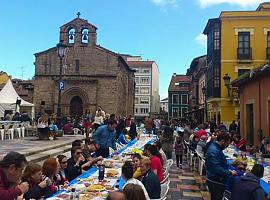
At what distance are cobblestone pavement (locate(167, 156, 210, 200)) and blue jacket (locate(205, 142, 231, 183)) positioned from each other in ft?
7.89

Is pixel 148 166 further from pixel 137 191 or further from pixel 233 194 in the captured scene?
pixel 137 191

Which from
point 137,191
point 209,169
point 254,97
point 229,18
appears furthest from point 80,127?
point 137,191

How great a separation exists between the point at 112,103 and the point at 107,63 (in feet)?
15.6

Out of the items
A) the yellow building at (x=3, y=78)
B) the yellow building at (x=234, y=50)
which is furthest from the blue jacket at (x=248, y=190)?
the yellow building at (x=3, y=78)

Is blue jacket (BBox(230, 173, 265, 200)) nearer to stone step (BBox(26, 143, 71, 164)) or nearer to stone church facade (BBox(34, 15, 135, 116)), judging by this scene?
stone step (BBox(26, 143, 71, 164))

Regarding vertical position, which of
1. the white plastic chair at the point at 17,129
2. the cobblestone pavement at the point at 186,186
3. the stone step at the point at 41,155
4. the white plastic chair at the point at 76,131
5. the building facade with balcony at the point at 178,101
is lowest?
the cobblestone pavement at the point at 186,186

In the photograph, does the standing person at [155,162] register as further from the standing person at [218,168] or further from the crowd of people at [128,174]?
the standing person at [218,168]

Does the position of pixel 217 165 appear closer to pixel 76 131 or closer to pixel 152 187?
pixel 152 187

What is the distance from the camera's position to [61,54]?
571 inches

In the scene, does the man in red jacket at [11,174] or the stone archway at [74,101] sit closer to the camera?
the man in red jacket at [11,174]

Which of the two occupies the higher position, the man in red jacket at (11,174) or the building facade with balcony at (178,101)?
the building facade with balcony at (178,101)

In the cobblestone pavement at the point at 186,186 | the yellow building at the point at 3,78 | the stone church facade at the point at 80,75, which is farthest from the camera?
Result: the yellow building at the point at 3,78

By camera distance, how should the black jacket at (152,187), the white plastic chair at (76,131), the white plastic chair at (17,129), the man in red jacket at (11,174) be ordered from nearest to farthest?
the man in red jacket at (11,174) → the black jacket at (152,187) → the white plastic chair at (17,129) → the white plastic chair at (76,131)

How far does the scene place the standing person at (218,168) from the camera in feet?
17.1
